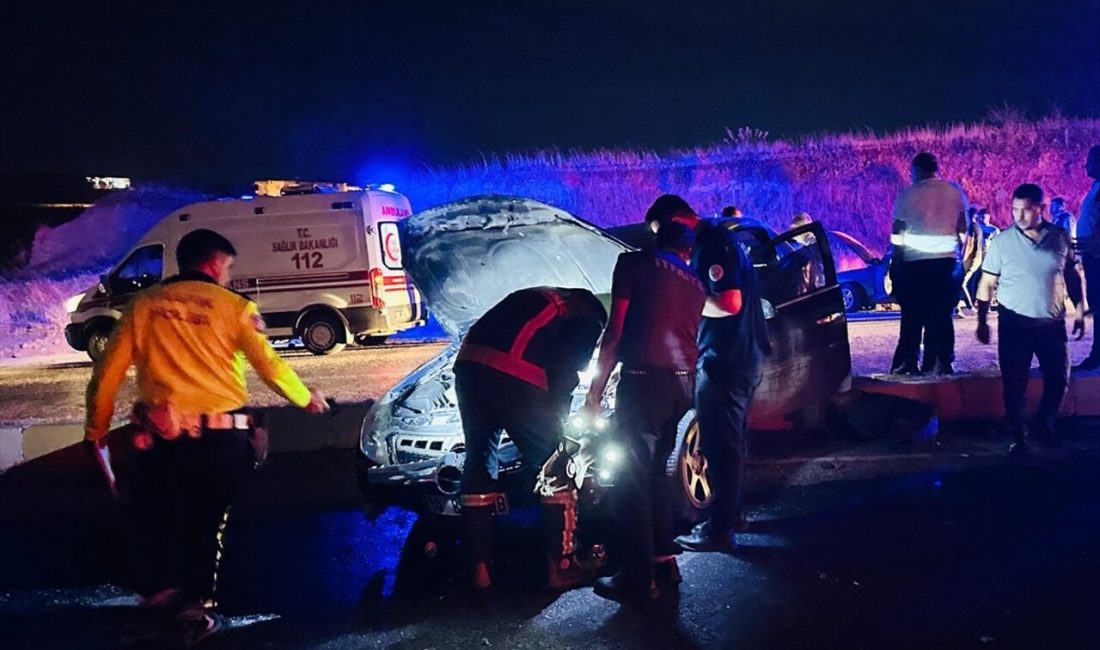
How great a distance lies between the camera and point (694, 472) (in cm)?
489

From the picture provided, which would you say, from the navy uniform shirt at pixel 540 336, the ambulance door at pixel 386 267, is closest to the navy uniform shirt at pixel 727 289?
the navy uniform shirt at pixel 540 336

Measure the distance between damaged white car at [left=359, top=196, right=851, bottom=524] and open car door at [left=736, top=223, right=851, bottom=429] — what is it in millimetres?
11

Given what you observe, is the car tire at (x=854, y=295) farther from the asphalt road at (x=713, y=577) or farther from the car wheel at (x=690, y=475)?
the car wheel at (x=690, y=475)

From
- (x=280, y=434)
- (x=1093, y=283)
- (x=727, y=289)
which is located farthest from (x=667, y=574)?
(x=1093, y=283)

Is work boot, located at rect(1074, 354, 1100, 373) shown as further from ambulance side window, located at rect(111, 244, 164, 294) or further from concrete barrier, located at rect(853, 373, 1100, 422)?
ambulance side window, located at rect(111, 244, 164, 294)

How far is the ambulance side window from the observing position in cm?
1334

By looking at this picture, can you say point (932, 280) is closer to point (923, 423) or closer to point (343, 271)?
point (923, 423)

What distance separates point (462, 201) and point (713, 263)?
5.09 ft

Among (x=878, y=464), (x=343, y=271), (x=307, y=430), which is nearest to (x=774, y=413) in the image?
(x=878, y=464)

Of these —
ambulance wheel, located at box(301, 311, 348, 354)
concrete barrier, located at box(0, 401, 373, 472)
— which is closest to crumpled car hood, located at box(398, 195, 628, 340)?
concrete barrier, located at box(0, 401, 373, 472)

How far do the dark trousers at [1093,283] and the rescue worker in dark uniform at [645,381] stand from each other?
213 inches

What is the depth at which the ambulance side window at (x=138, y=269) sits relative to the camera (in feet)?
43.8

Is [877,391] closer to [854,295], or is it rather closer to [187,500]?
[187,500]

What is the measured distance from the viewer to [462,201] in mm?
4922
